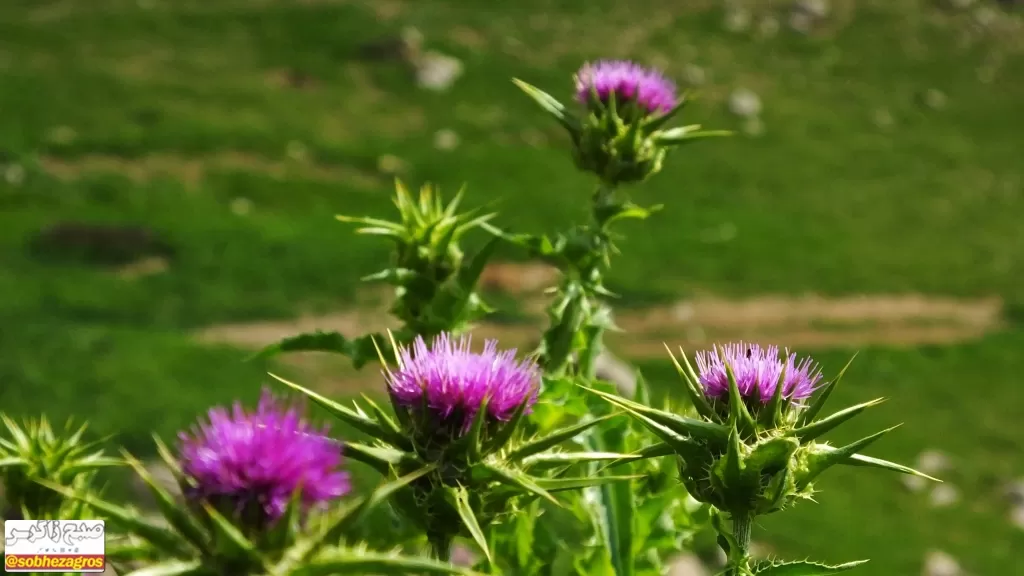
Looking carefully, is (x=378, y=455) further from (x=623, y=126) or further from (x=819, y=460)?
(x=623, y=126)

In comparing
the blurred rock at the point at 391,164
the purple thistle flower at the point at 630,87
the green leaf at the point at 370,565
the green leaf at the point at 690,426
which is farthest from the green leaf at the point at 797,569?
the blurred rock at the point at 391,164

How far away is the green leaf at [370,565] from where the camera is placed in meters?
2.01

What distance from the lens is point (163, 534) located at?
222 cm

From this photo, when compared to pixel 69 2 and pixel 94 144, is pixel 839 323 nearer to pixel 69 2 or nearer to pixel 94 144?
pixel 94 144

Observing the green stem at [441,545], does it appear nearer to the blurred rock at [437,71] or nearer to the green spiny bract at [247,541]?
the green spiny bract at [247,541]

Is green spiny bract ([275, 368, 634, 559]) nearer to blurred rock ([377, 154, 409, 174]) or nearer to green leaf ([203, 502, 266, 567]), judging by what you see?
green leaf ([203, 502, 266, 567])

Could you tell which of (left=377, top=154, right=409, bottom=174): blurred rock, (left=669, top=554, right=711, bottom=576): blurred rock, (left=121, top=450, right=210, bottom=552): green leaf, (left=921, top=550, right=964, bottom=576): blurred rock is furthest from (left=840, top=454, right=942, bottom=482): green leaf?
(left=377, top=154, right=409, bottom=174): blurred rock

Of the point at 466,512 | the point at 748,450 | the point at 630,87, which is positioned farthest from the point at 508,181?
the point at 466,512

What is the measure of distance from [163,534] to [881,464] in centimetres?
→ 170

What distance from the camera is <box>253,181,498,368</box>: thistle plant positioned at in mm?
3814

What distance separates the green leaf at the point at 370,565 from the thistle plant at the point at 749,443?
733mm

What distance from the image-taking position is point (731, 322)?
26.7 m

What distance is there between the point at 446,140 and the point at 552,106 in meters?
32.0

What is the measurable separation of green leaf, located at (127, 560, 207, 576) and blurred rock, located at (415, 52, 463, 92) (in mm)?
38101
